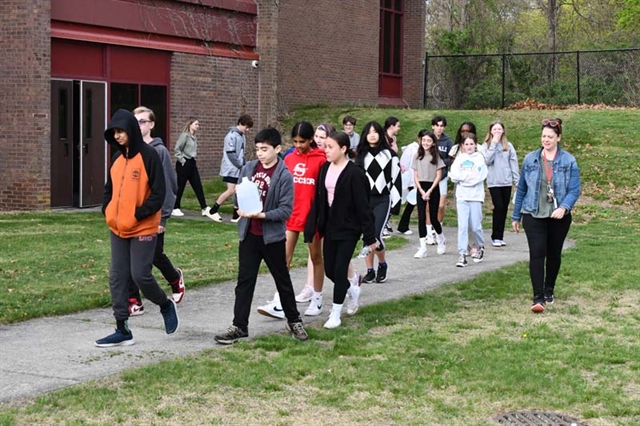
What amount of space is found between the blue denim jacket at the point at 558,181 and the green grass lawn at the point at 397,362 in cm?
105

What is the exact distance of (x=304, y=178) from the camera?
34.0 ft

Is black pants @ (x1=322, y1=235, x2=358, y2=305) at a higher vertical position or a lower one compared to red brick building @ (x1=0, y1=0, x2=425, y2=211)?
lower

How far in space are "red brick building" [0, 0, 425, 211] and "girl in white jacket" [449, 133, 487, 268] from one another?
9.34m

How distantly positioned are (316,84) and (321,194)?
2113 cm

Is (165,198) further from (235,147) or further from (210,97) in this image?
(210,97)

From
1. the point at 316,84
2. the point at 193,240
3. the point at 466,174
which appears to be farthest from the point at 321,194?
the point at 316,84

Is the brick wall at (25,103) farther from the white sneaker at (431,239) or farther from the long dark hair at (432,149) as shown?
the long dark hair at (432,149)

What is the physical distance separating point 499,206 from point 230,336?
8.33 m

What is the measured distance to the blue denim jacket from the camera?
10836 millimetres

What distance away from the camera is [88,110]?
2198cm

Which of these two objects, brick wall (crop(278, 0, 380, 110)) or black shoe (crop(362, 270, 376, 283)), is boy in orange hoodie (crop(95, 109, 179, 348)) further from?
brick wall (crop(278, 0, 380, 110))

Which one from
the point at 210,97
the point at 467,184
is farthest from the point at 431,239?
the point at 210,97

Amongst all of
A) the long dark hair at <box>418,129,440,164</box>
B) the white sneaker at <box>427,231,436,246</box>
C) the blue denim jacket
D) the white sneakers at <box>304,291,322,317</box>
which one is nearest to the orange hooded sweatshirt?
the white sneakers at <box>304,291,322,317</box>

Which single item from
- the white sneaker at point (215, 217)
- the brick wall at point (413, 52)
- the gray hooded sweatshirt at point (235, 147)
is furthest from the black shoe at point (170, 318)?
the brick wall at point (413, 52)
